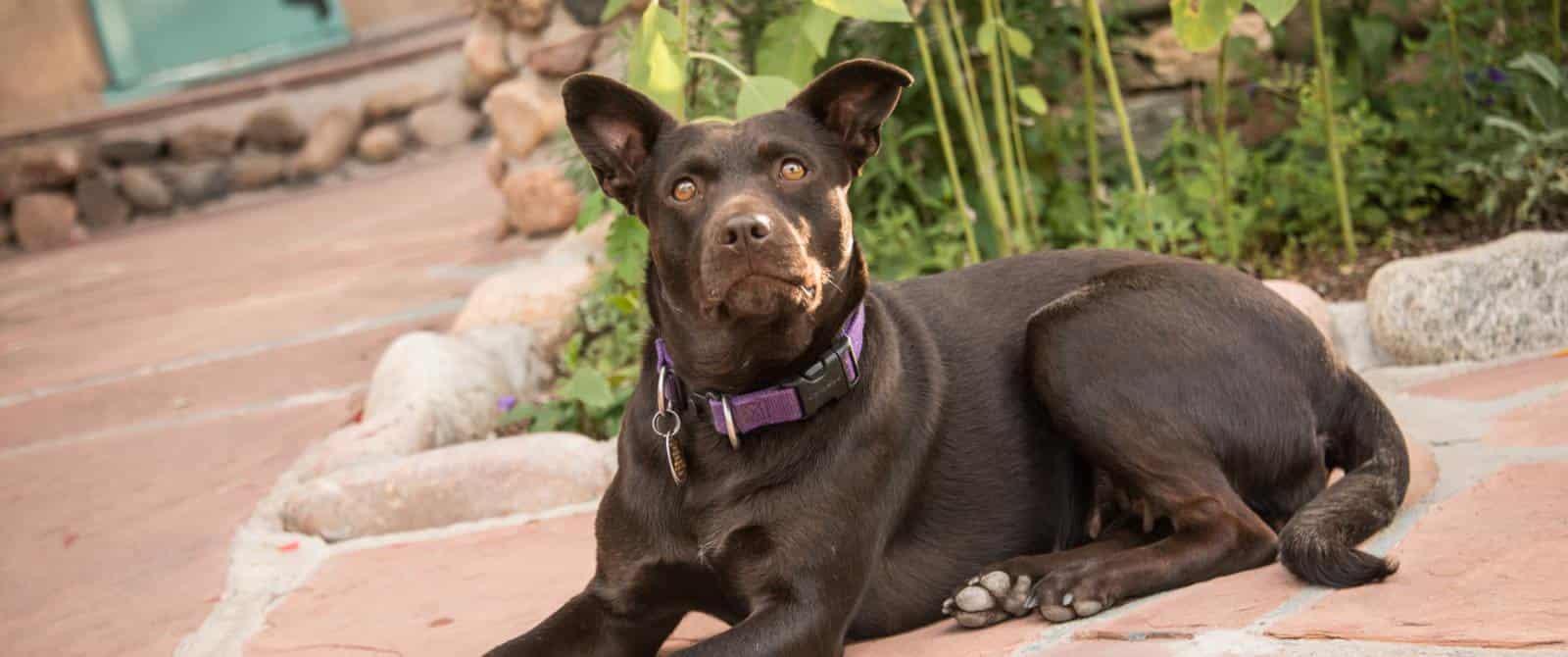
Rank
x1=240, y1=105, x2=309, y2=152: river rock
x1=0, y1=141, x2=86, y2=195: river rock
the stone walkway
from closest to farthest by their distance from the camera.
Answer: the stone walkway, x1=0, y1=141, x2=86, y2=195: river rock, x1=240, y1=105, x2=309, y2=152: river rock

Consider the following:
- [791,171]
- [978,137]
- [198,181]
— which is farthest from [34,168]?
[791,171]

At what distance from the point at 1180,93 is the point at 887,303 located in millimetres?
2863

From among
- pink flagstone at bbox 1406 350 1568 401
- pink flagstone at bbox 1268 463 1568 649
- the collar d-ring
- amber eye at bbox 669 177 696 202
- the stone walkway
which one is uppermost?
amber eye at bbox 669 177 696 202

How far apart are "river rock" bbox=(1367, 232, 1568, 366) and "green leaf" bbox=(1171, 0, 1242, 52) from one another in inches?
36.0

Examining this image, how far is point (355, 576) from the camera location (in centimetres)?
379

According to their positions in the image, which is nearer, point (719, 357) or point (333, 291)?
point (719, 357)

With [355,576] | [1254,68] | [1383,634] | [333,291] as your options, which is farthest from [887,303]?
[333,291]

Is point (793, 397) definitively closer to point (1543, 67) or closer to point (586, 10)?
point (1543, 67)

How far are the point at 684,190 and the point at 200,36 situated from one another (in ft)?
38.4

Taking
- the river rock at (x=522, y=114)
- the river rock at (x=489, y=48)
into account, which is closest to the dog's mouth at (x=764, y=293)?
the river rock at (x=522, y=114)

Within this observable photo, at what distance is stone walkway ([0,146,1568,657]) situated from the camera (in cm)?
257

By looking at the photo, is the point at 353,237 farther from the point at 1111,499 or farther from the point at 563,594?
the point at 1111,499

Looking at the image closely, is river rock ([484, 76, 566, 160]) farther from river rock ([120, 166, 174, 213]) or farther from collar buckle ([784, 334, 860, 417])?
river rock ([120, 166, 174, 213])

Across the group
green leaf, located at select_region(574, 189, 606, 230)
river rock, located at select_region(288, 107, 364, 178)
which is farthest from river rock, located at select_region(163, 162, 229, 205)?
green leaf, located at select_region(574, 189, 606, 230)
